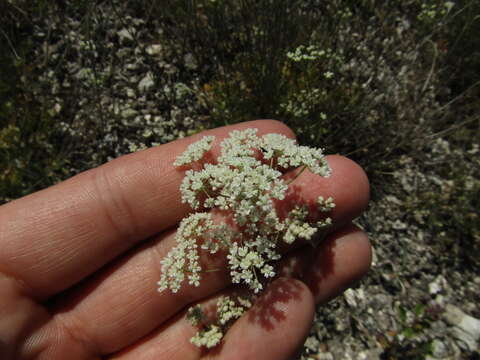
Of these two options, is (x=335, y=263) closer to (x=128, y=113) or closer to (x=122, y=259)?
(x=122, y=259)

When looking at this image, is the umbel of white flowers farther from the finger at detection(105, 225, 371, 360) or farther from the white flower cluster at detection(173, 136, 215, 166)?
the finger at detection(105, 225, 371, 360)

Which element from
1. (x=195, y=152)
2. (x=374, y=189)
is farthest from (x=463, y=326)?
(x=195, y=152)

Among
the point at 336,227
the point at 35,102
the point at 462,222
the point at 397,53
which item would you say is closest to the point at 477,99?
the point at 397,53

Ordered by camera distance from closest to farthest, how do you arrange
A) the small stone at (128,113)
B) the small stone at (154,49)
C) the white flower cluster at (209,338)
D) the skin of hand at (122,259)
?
the white flower cluster at (209,338), the skin of hand at (122,259), the small stone at (128,113), the small stone at (154,49)

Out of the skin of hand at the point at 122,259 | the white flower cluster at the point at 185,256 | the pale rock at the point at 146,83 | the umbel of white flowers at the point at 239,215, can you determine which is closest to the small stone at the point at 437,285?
the skin of hand at the point at 122,259

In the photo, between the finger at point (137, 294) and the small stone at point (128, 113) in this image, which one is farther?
the small stone at point (128, 113)

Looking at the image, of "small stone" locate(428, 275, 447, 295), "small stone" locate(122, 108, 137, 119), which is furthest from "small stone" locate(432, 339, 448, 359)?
"small stone" locate(122, 108, 137, 119)

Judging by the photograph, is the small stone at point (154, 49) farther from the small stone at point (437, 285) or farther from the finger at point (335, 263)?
the small stone at point (437, 285)

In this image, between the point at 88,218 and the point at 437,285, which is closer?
the point at 88,218
